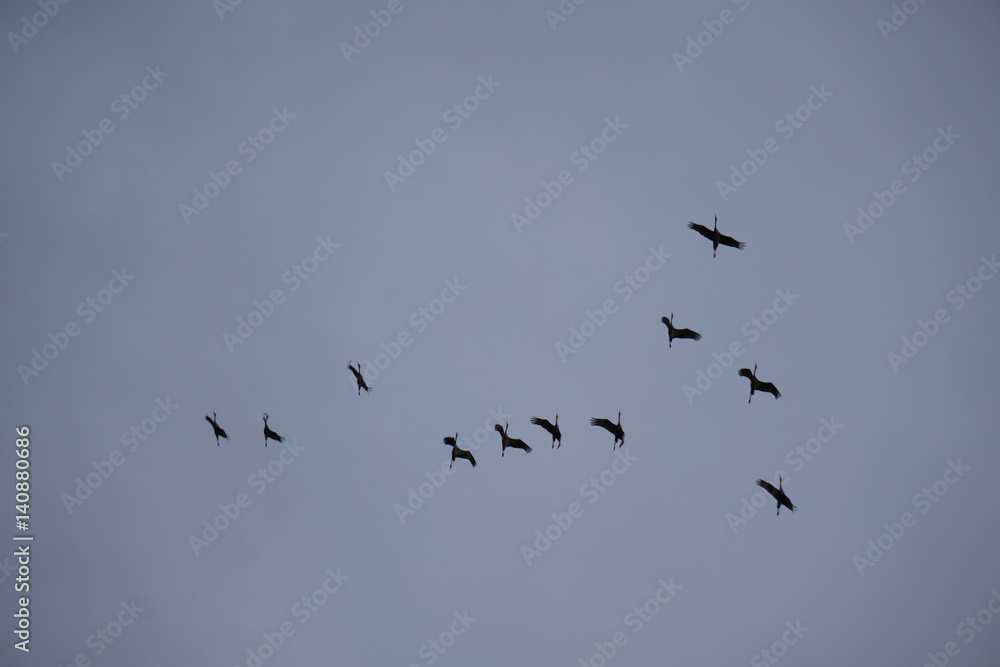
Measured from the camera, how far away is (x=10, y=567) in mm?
92750

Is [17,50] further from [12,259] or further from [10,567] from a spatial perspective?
[10,567]

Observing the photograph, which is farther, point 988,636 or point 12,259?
point 12,259

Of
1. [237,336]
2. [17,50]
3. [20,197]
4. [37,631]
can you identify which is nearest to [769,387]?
[237,336]

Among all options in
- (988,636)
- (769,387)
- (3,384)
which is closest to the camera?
(769,387)

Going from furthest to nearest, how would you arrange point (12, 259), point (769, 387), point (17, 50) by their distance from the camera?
point (17, 50) → point (12, 259) → point (769, 387)

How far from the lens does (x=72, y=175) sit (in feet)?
454

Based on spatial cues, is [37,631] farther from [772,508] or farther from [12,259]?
[772,508]

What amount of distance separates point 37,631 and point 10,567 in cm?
748

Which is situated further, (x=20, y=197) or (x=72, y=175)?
(x=72, y=175)

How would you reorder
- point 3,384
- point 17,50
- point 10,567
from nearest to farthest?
1. point 10,567
2. point 3,384
3. point 17,50

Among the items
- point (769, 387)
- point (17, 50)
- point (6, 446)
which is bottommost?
point (6, 446)

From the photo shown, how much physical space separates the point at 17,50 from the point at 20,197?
4315cm

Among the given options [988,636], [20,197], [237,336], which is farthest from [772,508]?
[20,197]

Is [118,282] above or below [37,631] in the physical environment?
above
